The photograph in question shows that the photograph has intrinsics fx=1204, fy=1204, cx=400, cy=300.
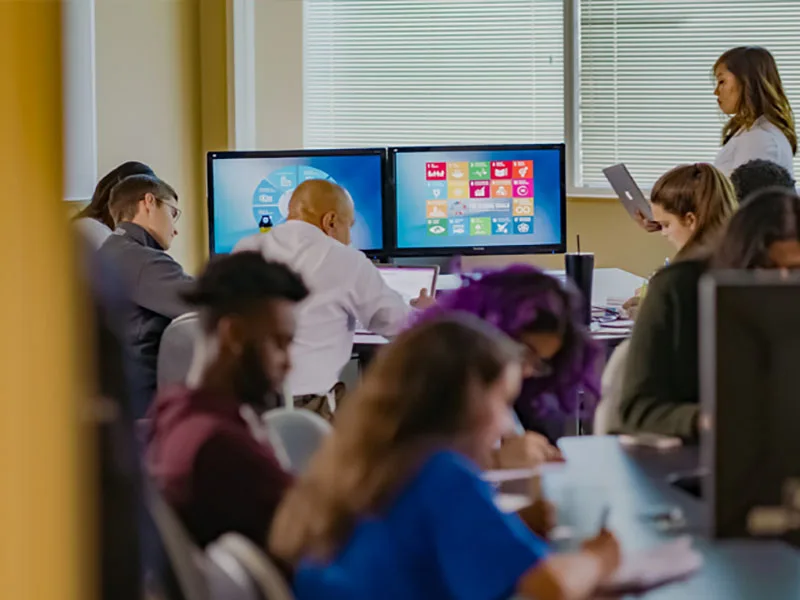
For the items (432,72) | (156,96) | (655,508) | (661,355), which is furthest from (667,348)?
(432,72)

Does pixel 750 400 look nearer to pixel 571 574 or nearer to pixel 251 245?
pixel 571 574

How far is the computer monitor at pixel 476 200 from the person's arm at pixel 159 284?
3.25ft

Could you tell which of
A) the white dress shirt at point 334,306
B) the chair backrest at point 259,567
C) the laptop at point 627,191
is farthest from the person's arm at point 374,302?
the chair backrest at point 259,567

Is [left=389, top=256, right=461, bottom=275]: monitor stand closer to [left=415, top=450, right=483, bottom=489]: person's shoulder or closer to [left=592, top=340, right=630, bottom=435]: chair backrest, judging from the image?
[left=592, top=340, right=630, bottom=435]: chair backrest

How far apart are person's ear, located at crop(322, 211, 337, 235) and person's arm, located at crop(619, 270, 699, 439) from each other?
3.80 ft

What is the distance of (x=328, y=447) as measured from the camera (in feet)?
4.45

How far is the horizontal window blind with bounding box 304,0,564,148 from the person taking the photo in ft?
16.7

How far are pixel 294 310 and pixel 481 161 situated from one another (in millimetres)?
2473

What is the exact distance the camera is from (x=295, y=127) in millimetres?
5234

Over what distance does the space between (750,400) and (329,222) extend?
206cm

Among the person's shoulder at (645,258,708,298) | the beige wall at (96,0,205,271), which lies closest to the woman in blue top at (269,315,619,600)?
the person's shoulder at (645,258,708,298)

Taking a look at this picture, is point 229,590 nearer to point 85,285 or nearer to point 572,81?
point 85,285

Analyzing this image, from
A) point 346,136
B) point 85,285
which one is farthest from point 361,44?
point 85,285

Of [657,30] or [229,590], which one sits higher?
[657,30]
